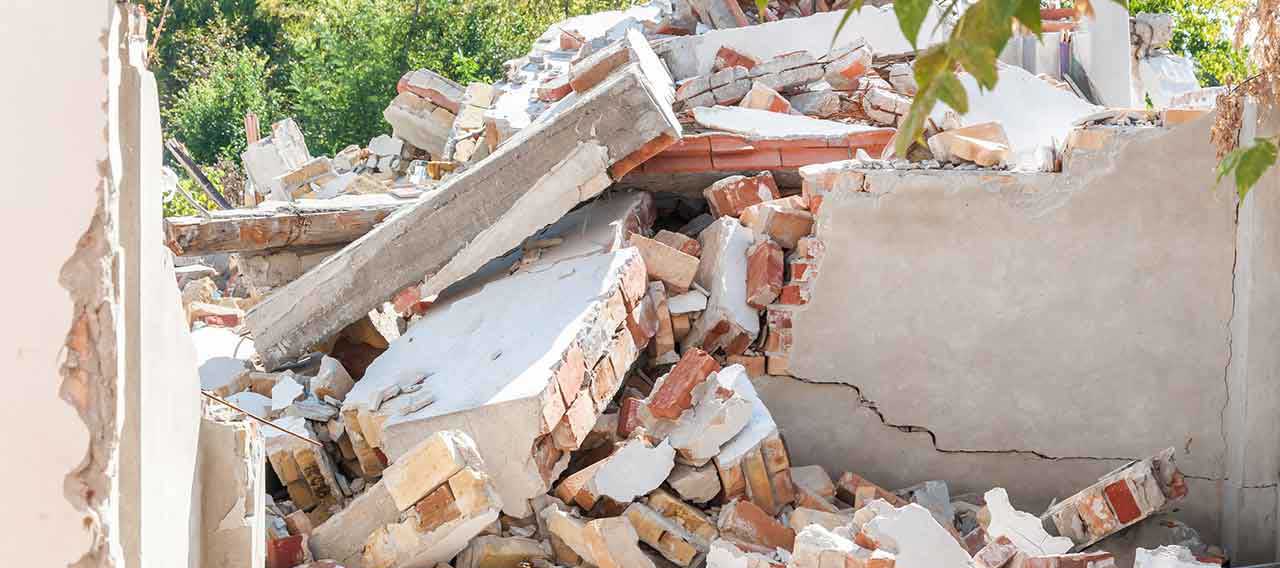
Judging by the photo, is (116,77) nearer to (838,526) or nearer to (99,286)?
(99,286)

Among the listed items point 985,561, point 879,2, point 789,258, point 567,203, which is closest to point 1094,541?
point 985,561

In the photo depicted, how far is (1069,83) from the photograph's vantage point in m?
9.88

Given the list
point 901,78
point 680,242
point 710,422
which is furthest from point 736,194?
point 901,78

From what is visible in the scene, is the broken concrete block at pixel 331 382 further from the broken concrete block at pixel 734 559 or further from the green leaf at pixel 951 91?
the green leaf at pixel 951 91

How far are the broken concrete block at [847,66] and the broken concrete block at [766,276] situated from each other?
253 centimetres

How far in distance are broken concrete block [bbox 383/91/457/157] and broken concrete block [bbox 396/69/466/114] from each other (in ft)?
0.16

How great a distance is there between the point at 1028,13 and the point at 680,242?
5.18 metres

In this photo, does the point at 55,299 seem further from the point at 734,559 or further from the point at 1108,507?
the point at 1108,507

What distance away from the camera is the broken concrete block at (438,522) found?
5273 millimetres

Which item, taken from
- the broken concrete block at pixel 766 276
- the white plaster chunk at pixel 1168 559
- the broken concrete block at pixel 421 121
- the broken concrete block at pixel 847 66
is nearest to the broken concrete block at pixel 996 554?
the white plaster chunk at pixel 1168 559

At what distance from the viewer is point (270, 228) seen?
7734mm

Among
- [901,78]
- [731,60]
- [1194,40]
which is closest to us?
[901,78]

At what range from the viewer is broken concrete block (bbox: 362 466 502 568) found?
527 centimetres

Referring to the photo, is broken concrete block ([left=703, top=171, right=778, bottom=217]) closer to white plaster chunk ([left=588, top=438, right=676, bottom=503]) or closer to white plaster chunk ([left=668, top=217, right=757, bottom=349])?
white plaster chunk ([left=668, top=217, right=757, bottom=349])
